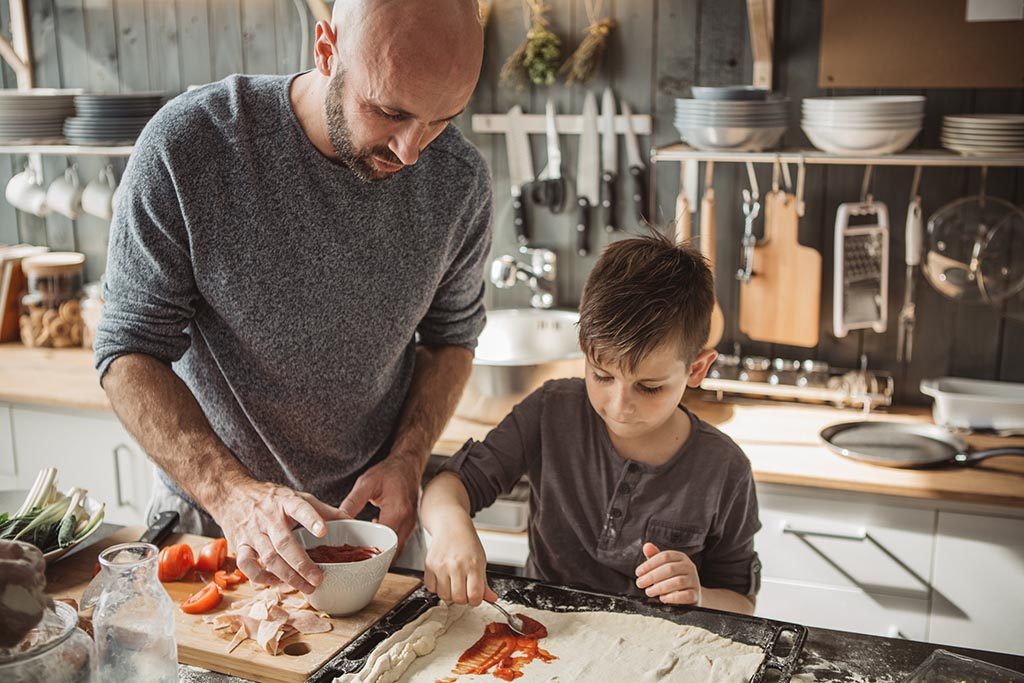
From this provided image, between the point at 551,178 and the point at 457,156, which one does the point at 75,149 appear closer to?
the point at 551,178

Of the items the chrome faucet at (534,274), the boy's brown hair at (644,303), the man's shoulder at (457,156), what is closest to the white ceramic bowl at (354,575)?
the boy's brown hair at (644,303)

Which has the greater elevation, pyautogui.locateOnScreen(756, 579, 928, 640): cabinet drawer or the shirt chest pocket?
the shirt chest pocket

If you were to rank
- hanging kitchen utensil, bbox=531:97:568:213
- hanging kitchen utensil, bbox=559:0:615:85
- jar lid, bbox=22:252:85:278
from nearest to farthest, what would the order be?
hanging kitchen utensil, bbox=559:0:615:85 < hanging kitchen utensil, bbox=531:97:568:213 < jar lid, bbox=22:252:85:278

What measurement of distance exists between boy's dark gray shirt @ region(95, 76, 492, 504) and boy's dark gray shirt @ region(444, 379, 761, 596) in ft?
0.80

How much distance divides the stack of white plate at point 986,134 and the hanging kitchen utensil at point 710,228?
1.90ft

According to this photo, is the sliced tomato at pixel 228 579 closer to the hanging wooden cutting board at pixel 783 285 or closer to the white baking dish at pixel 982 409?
the hanging wooden cutting board at pixel 783 285

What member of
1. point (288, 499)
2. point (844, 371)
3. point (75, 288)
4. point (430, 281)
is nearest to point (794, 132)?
point (844, 371)

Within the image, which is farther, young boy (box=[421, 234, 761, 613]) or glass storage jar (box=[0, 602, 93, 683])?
young boy (box=[421, 234, 761, 613])

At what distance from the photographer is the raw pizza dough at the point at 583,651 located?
1.17 m

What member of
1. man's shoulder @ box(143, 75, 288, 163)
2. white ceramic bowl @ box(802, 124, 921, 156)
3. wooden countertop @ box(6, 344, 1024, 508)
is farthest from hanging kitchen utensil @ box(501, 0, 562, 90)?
man's shoulder @ box(143, 75, 288, 163)

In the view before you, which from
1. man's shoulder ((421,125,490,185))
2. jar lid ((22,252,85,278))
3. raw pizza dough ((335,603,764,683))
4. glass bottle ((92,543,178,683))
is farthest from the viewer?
jar lid ((22,252,85,278))

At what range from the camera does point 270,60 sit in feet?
10.2

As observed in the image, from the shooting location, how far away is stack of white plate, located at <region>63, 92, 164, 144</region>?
9.88 ft

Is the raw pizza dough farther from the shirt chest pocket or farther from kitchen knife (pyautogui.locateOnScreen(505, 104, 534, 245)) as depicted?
kitchen knife (pyautogui.locateOnScreen(505, 104, 534, 245))
